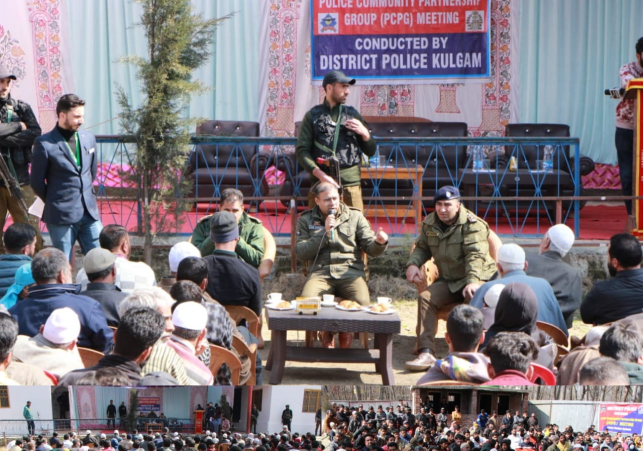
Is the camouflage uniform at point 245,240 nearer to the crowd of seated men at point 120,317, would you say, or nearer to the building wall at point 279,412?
the crowd of seated men at point 120,317

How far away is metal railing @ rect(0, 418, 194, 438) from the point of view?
2.08 m

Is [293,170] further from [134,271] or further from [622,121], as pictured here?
[134,271]

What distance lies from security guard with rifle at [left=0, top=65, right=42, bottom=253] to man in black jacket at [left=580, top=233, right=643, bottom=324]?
13.7ft

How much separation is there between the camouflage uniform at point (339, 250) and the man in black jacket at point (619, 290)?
1668mm

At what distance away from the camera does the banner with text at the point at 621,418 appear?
2.22m

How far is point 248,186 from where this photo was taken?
9727 mm

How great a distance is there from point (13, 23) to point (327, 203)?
7106mm

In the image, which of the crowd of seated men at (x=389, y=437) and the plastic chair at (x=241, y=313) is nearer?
the crowd of seated men at (x=389, y=437)

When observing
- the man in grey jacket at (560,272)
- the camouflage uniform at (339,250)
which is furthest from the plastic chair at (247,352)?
the man in grey jacket at (560,272)

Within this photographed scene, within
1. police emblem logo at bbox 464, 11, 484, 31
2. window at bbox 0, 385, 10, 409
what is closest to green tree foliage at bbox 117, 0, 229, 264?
police emblem logo at bbox 464, 11, 484, 31

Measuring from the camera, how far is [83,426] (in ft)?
6.88

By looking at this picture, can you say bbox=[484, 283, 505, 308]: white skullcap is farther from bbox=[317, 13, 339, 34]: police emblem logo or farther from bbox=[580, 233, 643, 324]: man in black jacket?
bbox=[317, 13, 339, 34]: police emblem logo

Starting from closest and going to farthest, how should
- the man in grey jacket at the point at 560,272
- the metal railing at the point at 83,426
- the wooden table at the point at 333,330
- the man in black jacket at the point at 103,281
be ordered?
the metal railing at the point at 83,426 < the man in black jacket at the point at 103,281 < the wooden table at the point at 333,330 < the man in grey jacket at the point at 560,272

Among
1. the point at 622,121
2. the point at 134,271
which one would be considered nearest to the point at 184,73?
the point at 134,271
